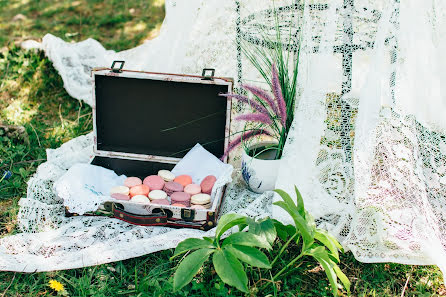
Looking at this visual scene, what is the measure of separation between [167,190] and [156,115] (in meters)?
0.41

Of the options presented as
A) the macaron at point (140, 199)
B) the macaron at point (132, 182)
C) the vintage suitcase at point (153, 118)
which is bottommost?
the macaron at point (140, 199)

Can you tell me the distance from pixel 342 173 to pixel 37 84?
90.1 inches

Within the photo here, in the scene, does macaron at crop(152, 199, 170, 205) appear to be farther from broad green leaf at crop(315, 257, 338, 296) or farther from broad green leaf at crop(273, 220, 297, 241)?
broad green leaf at crop(315, 257, 338, 296)

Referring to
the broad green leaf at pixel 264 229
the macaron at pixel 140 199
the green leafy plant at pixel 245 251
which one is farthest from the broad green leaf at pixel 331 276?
the macaron at pixel 140 199

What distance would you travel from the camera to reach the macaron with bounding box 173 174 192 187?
2529 mm

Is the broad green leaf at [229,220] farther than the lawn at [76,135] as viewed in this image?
No

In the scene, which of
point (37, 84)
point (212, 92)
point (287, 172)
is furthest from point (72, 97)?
point (287, 172)

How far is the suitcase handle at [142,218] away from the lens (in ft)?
7.48

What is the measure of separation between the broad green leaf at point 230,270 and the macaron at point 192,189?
71cm

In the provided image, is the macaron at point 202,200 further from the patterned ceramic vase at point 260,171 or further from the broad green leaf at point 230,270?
the broad green leaf at point 230,270

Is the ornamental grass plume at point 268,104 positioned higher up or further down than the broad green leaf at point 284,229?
higher up

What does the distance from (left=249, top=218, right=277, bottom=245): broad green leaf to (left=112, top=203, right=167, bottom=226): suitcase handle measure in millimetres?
536

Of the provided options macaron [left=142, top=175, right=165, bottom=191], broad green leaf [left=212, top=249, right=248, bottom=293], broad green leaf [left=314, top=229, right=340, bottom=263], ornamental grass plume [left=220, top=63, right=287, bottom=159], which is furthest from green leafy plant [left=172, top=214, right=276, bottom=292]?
macaron [left=142, top=175, right=165, bottom=191]

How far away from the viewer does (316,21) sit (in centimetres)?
226
